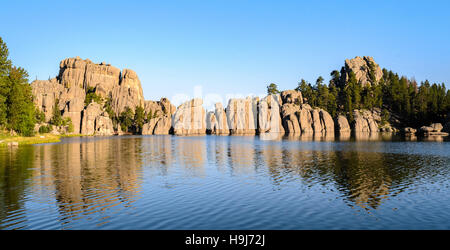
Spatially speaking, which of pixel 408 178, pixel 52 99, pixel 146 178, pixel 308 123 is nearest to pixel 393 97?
pixel 308 123

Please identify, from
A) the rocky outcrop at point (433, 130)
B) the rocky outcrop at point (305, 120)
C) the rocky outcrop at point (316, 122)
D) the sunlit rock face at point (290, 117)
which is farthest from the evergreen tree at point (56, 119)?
the rocky outcrop at point (433, 130)

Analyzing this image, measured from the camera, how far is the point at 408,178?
33.2m

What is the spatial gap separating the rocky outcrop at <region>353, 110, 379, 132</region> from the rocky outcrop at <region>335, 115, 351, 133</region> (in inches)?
215

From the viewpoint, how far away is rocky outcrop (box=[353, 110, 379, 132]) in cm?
17888

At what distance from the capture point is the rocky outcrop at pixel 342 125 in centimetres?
17550

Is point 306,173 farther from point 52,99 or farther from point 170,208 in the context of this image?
point 52,99

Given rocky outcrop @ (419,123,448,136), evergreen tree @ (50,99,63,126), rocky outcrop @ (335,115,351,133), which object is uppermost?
evergreen tree @ (50,99,63,126)

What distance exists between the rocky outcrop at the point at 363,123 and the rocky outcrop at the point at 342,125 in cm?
547

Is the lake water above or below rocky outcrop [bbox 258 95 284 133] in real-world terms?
below

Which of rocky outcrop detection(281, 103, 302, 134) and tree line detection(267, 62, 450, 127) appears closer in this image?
tree line detection(267, 62, 450, 127)

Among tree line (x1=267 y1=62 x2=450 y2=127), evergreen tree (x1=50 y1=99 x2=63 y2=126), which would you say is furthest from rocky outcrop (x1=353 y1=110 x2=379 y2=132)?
evergreen tree (x1=50 y1=99 x2=63 y2=126)

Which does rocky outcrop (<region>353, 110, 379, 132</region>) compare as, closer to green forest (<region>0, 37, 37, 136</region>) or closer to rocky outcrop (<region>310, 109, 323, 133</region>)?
rocky outcrop (<region>310, 109, 323, 133</region>)

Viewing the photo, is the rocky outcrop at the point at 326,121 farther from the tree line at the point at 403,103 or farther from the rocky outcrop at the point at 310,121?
the tree line at the point at 403,103
